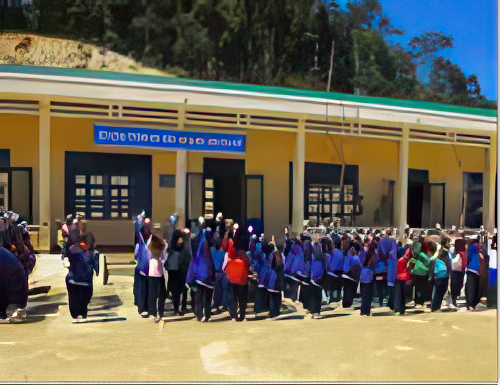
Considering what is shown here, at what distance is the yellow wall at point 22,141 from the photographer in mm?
7852

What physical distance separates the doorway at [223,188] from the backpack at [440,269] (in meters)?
3.15

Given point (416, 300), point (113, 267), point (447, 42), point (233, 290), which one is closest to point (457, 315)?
point (416, 300)

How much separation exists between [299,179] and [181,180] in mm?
2082

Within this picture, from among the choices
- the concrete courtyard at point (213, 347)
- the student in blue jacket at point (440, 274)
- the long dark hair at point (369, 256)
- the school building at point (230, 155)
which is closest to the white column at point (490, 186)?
the school building at point (230, 155)

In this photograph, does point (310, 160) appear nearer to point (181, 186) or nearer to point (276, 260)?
point (276, 260)

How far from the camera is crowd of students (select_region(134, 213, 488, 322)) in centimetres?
754

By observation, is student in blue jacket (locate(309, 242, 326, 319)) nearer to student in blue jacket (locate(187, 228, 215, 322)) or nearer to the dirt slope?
student in blue jacket (locate(187, 228, 215, 322))

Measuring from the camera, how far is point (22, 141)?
7898 mm

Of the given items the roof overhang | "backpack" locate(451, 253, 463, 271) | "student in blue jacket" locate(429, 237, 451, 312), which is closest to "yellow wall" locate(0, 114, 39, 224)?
the roof overhang

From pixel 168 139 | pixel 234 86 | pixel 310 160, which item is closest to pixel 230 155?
pixel 168 139

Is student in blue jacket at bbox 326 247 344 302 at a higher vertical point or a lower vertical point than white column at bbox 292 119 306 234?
lower

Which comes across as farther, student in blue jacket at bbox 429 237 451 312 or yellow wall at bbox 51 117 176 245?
student in blue jacket at bbox 429 237 451 312

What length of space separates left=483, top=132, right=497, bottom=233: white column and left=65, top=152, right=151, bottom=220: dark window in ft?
19.0

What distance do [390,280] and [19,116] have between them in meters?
6.03
